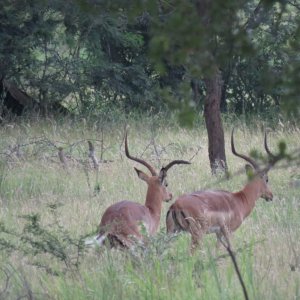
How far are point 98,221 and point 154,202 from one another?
24.6 inches

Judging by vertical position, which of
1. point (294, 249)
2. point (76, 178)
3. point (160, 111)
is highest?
point (160, 111)

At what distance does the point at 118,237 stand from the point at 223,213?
129cm

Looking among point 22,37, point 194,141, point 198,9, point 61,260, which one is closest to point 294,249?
point 61,260

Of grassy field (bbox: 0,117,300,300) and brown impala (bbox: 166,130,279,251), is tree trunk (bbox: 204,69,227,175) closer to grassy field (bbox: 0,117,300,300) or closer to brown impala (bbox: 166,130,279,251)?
grassy field (bbox: 0,117,300,300)

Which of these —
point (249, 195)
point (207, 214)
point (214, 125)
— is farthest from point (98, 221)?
point (214, 125)

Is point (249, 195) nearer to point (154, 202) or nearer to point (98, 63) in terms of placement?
point (154, 202)

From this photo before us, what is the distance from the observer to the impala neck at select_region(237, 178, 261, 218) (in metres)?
8.36

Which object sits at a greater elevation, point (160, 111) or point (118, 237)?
point (160, 111)

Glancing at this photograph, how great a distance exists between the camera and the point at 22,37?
17062mm

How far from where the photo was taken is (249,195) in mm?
8594

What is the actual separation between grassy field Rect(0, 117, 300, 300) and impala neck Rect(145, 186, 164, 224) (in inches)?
13.2

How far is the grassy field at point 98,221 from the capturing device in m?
5.22

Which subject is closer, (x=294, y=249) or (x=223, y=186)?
(x=294, y=249)

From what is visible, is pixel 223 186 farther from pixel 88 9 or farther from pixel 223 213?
pixel 88 9
